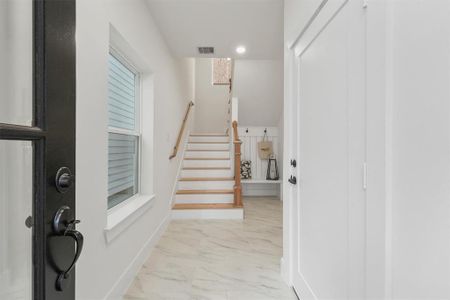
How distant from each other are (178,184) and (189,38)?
2342 millimetres

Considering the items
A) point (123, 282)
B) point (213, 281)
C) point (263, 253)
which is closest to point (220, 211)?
point (263, 253)

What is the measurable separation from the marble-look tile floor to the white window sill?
52 cm

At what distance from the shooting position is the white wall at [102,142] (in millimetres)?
1346

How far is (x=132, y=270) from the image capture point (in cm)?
205

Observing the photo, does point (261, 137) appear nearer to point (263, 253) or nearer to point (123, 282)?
point (263, 253)

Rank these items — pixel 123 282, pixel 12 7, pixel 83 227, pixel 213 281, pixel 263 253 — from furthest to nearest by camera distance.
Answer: pixel 263 253
pixel 213 281
pixel 123 282
pixel 83 227
pixel 12 7

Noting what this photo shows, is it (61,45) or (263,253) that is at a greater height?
(61,45)

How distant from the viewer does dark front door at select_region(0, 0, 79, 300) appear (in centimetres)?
60

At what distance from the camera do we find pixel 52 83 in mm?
637
